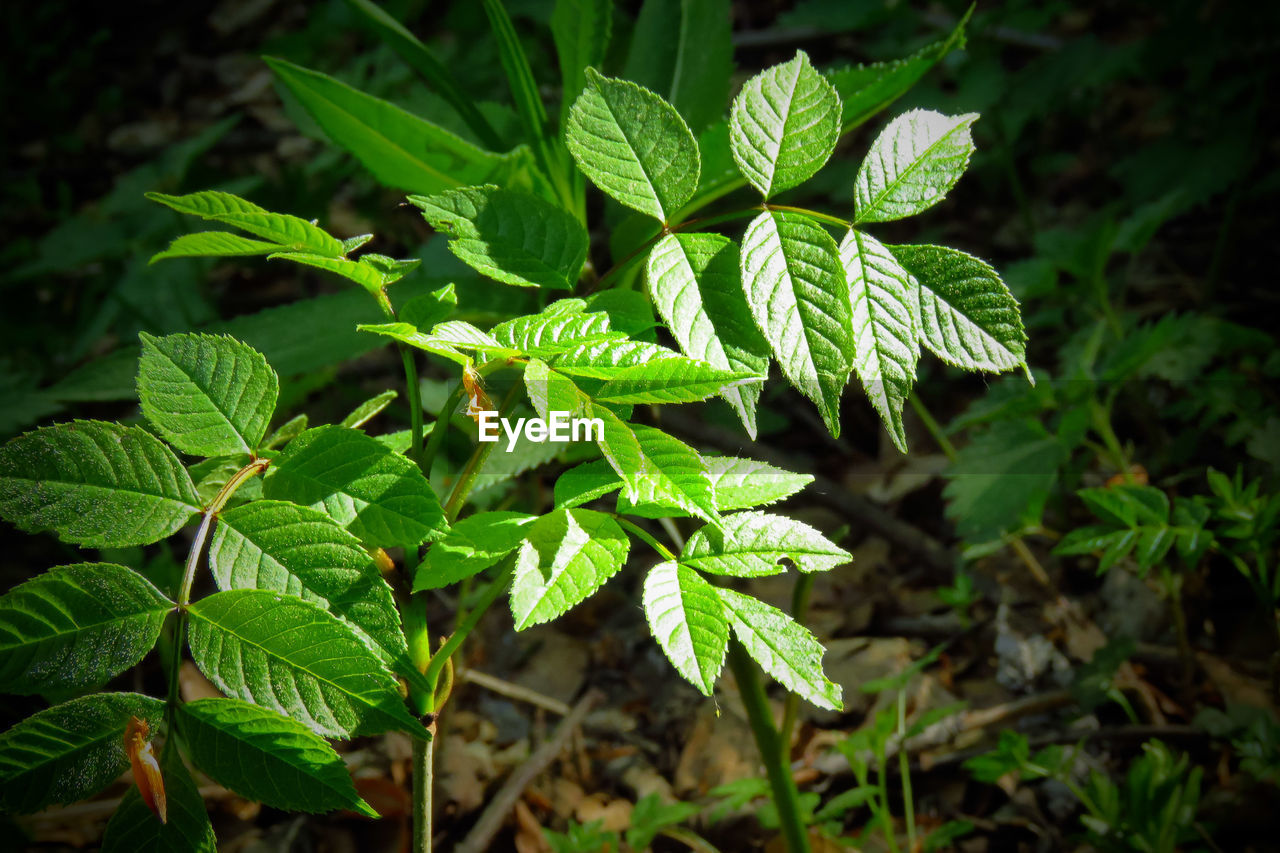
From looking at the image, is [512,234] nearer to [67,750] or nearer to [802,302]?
[802,302]

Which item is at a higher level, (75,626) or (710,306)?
(710,306)

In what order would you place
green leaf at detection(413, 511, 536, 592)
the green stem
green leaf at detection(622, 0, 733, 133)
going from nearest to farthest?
green leaf at detection(413, 511, 536, 592), the green stem, green leaf at detection(622, 0, 733, 133)

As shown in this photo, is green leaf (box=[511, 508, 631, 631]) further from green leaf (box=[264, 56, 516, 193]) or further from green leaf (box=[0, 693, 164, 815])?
green leaf (box=[264, 56, 516, 193])

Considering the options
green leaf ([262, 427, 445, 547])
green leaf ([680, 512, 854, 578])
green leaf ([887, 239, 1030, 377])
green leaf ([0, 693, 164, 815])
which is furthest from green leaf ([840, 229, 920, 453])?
green leaf ([0, 693, 164, 815])

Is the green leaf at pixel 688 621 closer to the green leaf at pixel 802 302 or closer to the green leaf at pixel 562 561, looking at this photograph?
the green leaf at pixel 562 561

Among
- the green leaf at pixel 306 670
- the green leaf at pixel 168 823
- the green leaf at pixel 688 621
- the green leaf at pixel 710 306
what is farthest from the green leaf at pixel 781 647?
the green leaf at pixel 168 823

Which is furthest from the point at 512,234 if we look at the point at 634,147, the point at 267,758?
the point at 267,758

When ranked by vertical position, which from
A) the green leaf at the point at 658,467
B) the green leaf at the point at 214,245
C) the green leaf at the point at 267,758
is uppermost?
the green leaf at the point at 214,245
